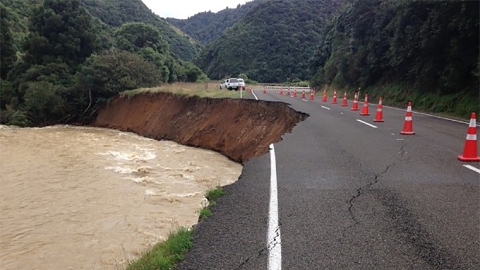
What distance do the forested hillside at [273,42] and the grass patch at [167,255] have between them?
70.5 m

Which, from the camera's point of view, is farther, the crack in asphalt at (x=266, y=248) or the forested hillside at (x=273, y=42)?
the forested hillside at (x=273, y=42)

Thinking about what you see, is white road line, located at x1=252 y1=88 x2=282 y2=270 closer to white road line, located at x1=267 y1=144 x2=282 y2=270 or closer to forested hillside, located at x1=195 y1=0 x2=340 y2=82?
white road line, located at x1=267 y1=144 x2=282 y2=270

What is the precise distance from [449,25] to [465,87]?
3017mm

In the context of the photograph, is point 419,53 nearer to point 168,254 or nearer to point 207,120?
point 207,120

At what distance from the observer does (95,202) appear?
364 inches

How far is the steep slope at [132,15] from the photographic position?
82750 millimetres

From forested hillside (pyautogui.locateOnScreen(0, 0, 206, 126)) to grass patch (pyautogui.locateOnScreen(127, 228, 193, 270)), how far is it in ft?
110

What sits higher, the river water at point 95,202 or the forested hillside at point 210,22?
the forested hillside at point 210,22

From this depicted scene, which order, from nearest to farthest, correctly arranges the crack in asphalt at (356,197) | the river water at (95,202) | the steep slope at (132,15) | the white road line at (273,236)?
the white road line at (273,236) < the crack in asphalt at (356,197) < the river water at (95,202) < the steep slope at (132,15)

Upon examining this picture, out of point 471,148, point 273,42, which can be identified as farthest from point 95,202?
point 273,42

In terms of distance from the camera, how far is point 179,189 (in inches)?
397

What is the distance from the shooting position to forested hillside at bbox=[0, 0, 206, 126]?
117 feet

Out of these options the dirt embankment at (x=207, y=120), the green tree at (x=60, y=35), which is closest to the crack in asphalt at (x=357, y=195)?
the dirt embankment at (x=207, y=120)

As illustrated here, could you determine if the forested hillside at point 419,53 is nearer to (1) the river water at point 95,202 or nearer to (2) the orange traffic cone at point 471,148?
(2) the orange traffic cone at point 471,148
